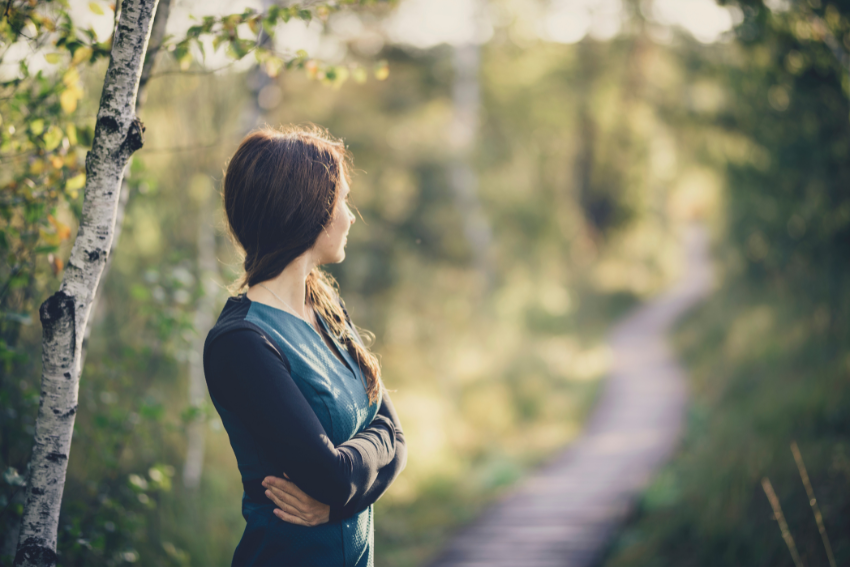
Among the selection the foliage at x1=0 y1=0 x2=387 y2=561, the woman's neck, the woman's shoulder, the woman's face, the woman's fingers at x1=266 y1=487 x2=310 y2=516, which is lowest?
the woman's fingers at x1=266 y1=487 x2=310 y2=516

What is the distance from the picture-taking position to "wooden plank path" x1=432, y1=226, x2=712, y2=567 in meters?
4.53

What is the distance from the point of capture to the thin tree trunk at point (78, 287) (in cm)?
142

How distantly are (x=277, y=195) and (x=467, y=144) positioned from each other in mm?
9898

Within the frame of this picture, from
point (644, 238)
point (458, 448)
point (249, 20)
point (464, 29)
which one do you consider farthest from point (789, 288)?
point (644, 238)

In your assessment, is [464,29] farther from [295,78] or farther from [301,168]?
[301,168]

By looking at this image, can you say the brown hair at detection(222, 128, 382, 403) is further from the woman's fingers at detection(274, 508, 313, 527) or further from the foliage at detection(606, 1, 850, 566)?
the foliage at detection(606, 1, 850, 566)

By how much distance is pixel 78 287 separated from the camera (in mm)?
1438

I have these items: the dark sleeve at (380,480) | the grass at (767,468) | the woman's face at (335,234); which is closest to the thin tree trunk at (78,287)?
the woman's face at (335,234)

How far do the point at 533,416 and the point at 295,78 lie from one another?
21.6 feet

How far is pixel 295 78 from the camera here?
25.5 ft

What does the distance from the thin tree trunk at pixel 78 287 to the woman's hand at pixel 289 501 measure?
22.5 inches

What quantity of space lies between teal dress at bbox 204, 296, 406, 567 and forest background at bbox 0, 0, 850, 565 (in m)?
0.89

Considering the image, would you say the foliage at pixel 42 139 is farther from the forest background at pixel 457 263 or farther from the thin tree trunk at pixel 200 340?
the thin tree trunk at pixel 200 340

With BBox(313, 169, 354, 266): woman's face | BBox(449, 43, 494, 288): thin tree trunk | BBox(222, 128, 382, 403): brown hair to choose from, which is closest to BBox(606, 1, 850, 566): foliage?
BBox(313, 169, 354, 266): woman's face
